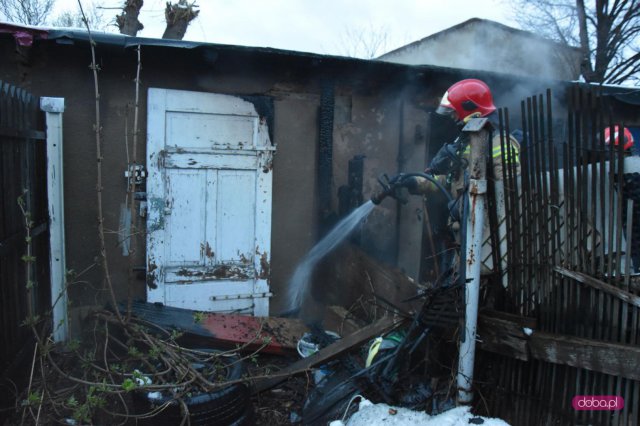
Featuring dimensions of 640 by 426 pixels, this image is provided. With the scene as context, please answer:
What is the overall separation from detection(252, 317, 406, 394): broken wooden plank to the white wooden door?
7.01 feet

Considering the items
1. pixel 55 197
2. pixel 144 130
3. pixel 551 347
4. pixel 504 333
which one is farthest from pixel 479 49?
pixel 551 347

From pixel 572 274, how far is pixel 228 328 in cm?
312

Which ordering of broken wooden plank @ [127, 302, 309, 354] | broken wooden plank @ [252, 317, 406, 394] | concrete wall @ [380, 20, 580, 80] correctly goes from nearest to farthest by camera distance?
1. broken wooden plank @ [252, 317, 406, 394]
2. broken wooden plank @ [127, 302, 309, 354]
3. concrete wall @ [380, 20, 580, 80]

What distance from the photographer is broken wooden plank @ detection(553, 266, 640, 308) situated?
8.39 feet

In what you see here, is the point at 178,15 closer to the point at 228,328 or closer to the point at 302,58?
the point at 302,58

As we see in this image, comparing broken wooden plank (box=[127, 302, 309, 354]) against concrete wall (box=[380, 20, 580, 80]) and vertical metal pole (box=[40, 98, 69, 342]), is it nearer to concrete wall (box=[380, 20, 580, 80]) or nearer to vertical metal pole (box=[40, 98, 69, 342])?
vertical metal pole (box=[40, 98, 69, 342])

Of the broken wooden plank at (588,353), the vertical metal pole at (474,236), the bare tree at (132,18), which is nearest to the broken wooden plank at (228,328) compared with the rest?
the vertical metal pole at (474,236)

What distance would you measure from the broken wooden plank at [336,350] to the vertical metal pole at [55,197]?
7.17 ft

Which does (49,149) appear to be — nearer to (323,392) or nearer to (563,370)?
(323,392)

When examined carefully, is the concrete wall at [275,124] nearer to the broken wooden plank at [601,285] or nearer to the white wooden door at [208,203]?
the white wooden door at [208,203]

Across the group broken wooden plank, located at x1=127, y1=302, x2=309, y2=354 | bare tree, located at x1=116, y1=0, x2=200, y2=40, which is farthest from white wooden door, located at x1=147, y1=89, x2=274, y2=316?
bare tree, located at x1=116, y1=0, x2=200, y2=40

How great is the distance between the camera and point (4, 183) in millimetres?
3412

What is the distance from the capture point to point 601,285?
2664 mm

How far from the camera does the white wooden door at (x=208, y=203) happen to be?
5.52 meters
